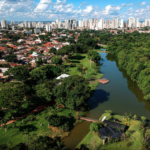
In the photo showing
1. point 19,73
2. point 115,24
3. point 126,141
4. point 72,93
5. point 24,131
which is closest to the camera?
point 126,141

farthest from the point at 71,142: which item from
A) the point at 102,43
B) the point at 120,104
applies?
the point at 102,43

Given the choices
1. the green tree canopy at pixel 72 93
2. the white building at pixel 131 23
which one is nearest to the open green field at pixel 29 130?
the green tree canopy at pixel 72 93

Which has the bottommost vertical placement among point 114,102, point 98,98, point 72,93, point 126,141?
point 126,141

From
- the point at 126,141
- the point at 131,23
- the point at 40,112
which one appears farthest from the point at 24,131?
the point at 131,23

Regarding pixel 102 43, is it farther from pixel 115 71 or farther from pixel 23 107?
pixel 23 107

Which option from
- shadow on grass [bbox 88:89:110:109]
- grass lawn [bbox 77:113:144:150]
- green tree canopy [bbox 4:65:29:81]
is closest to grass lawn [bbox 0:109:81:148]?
grass lawn [bbox 77:113:144:150]

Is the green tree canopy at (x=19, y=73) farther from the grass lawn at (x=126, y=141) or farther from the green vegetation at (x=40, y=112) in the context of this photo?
the grass lawn at (x=126, y=141)

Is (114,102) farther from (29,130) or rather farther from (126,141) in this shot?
(29,130)
